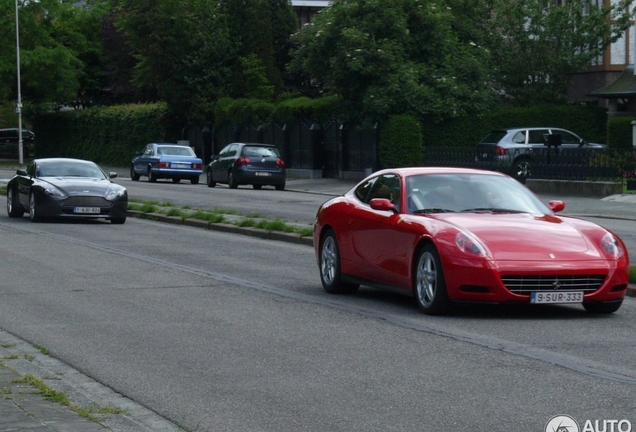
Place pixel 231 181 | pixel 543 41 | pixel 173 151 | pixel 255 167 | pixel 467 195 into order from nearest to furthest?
pixel 467 195 < pixel 255 167 < pixel 231 181 < pixel 173 151 < pixel 543 41

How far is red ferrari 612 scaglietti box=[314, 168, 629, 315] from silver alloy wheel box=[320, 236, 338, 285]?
0.10ft

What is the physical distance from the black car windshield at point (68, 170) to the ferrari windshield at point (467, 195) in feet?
49.7

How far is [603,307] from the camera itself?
37.7ft

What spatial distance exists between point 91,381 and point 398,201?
16.1 feet

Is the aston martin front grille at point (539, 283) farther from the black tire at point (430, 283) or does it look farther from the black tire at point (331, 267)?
the black tire at point (331, 267)

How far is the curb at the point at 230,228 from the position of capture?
823 inches

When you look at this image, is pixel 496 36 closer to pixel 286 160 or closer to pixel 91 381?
pixel 286 160

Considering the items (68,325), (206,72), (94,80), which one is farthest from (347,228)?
(94,80)

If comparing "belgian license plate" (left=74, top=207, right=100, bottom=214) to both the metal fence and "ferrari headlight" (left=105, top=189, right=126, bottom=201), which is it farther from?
the metal fence

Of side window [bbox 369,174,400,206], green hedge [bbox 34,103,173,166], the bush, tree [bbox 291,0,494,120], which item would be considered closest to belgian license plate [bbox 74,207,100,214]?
side window [bbox 369,174,400,206]

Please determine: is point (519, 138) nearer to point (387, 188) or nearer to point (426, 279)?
point (387, 188)

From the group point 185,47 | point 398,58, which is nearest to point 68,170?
point 398,58

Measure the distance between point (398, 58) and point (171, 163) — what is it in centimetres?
1022

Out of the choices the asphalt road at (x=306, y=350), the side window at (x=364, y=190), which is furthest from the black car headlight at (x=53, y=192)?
the side window at (x=364, y=190)
